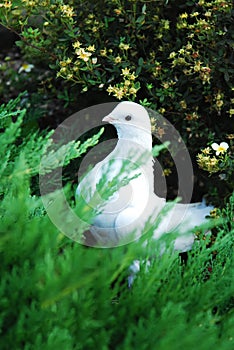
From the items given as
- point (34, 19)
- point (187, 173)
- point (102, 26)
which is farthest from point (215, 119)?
point (34, 19)

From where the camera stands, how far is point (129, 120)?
189cm

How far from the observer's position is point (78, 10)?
2486mm

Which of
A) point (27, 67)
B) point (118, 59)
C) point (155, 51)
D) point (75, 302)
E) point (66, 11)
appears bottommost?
point (27, 67)

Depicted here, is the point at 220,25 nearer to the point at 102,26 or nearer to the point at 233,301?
the point at 102,26

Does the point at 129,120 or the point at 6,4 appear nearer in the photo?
the point at 129,120

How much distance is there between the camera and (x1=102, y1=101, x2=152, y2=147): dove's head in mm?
1874

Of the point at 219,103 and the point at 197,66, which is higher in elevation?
the point at 197,66

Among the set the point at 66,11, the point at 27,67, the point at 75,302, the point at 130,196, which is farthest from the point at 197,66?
the point at 75,302

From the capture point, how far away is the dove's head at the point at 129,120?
1.87 metres

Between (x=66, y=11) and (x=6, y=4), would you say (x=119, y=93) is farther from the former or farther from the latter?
(x=6, y=4)

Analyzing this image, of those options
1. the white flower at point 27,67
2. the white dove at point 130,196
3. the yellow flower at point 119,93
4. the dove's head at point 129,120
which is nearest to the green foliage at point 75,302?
the white dove at point 130,196

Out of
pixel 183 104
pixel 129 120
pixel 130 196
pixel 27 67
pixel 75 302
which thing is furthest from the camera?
pixel 27 67

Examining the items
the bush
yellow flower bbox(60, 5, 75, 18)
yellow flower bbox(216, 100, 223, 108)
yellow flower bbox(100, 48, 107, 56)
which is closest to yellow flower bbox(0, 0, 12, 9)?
the bush

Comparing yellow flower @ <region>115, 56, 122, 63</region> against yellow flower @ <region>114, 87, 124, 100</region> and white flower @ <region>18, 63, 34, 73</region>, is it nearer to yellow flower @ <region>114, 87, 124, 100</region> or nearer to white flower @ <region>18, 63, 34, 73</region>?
yellow flower @ <region>114, 87, 124, 100</region>
